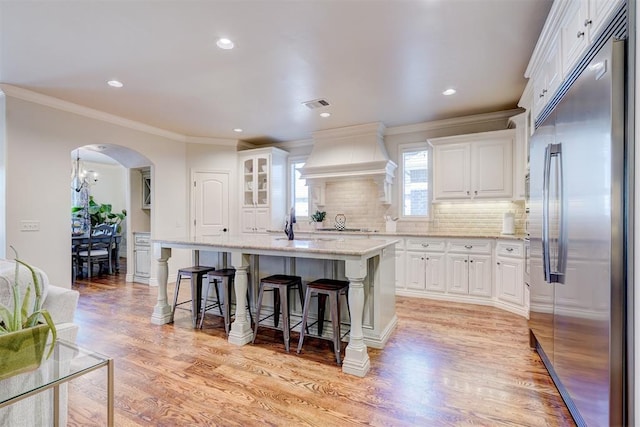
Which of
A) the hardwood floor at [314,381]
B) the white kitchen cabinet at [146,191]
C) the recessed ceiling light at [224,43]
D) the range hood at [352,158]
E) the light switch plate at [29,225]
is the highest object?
the recessed ceiling light at [224,43]

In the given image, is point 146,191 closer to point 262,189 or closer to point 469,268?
point 262,189

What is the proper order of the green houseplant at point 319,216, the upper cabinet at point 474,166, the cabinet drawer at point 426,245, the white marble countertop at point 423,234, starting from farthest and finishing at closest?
the green houseplant at point 319,216, the cabinet drawer at point 426,245, the upper cabinet at point 474,166, the white marble countertop at point 423,234

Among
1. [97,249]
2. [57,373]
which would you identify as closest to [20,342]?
[57,373]

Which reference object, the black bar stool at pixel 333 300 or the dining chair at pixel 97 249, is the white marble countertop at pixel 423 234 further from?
the dining chair at pixel 97 249

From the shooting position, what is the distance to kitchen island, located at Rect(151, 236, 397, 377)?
7.89 feet

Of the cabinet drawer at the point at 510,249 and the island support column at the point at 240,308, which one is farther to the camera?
the cabinet drawer at the point at 510,249

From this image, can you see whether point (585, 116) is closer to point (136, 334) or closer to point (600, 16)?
point (600, 16)

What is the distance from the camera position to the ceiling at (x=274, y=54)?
7.53 ft

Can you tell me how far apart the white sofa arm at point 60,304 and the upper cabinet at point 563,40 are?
322 centimetres

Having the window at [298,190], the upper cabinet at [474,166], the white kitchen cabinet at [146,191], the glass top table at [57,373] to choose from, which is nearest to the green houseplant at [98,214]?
the white kitchen cabinet at [146,191]

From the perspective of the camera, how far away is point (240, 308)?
2.97 meters

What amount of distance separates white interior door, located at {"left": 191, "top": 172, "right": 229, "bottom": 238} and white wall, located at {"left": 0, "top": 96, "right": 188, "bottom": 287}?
1437mm

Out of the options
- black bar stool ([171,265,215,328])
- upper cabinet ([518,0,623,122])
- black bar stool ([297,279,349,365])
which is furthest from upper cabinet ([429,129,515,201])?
black bar stool ([171,265,215,328])

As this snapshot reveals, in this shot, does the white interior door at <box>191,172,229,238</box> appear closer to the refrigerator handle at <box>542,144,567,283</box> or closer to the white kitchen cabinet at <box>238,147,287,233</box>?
the white kitchen cabinet at <box>238,147,287,233</box>
